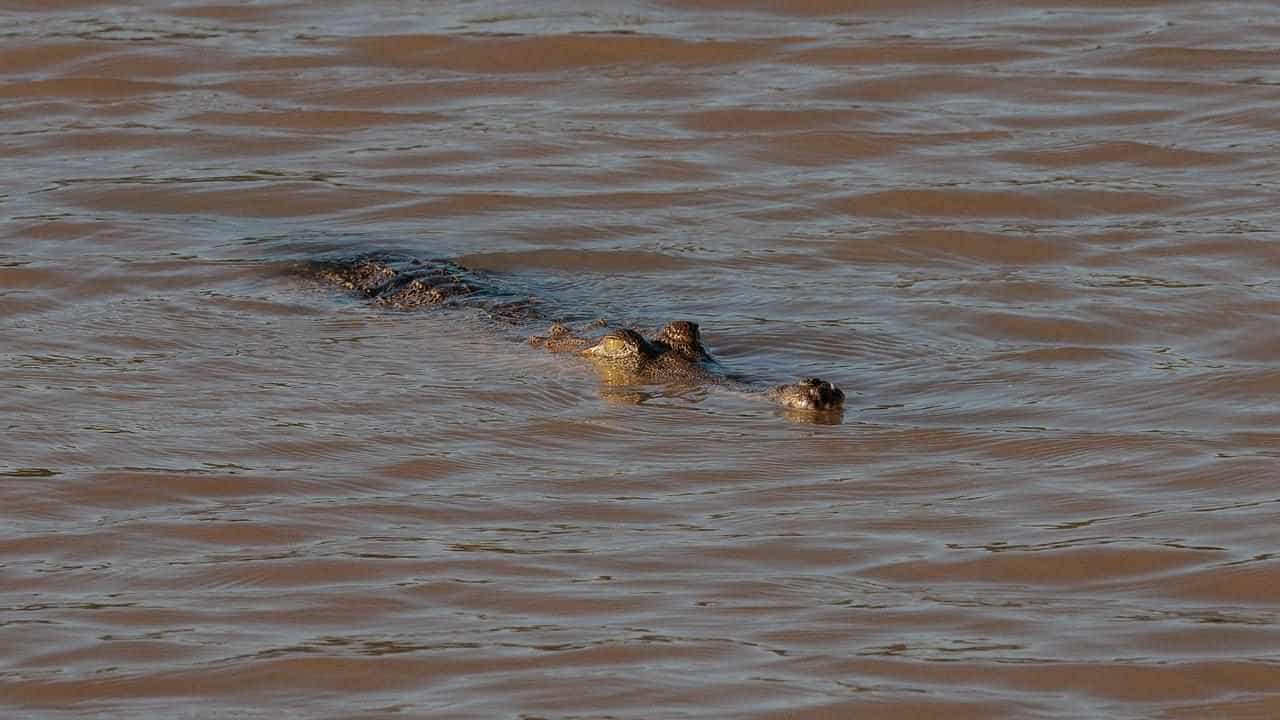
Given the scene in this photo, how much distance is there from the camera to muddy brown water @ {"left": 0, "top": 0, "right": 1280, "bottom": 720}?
18.2 feet

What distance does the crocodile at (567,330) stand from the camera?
25.8 ft

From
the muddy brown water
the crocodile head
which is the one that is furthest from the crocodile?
the muddy brown water

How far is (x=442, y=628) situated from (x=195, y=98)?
26.1 ft

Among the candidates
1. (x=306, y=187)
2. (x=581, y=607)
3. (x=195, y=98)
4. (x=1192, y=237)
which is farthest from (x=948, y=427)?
(x=195, y=98)

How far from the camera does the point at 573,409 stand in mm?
7949

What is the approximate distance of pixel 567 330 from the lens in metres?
8.73

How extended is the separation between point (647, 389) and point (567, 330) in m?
0.70

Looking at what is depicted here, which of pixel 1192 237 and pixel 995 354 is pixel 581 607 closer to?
pixel 995 354

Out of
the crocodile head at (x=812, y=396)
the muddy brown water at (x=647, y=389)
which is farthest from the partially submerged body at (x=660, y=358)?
the crocodile head at (x=812, y=396)

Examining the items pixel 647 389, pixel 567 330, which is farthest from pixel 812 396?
pixel 567 330

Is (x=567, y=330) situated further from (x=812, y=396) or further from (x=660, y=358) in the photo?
(x=812, y=396)

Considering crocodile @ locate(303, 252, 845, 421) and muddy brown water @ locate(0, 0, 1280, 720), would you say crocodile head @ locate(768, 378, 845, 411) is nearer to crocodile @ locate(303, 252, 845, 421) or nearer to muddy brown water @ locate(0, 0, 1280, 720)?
crocodile @ locate(303, 252, 845, 421)

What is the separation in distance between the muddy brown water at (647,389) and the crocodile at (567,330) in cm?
12

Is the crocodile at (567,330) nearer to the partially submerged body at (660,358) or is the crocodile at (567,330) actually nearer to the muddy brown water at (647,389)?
the partially submerged body at (660,358)
